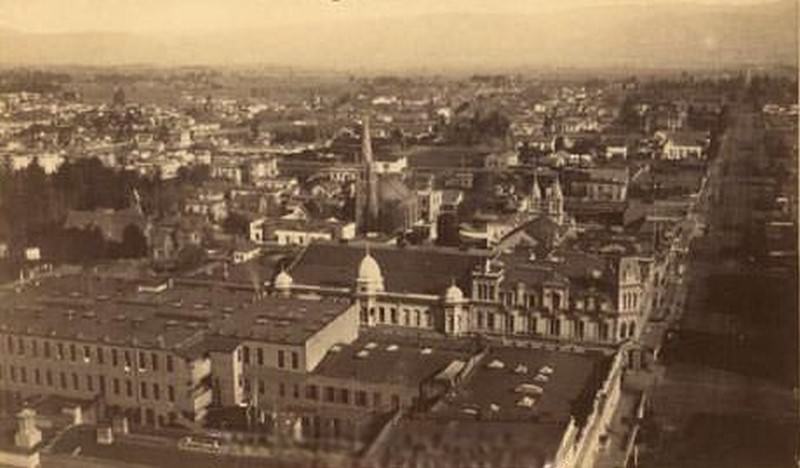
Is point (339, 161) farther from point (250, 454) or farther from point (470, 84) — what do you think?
point (250, 454)

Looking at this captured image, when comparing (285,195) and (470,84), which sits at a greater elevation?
(470,84)

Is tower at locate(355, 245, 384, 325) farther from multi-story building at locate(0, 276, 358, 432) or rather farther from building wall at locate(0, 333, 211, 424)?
building wall at locate(0, 333, 211, 424)

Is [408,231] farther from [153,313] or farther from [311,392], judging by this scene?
[153,313]

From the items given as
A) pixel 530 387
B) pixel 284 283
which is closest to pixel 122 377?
pixel 284 283

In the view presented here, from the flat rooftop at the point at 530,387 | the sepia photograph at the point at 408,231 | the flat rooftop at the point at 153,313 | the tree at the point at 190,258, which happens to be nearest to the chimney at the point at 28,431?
the sepia photograph at the point at 408,231

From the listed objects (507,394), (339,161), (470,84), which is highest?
(470,84)

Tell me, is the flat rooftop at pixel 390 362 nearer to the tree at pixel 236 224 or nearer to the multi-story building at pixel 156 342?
the multi-story building at pixel 156 342

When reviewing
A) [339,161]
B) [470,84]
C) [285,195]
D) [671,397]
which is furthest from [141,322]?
[671,397]

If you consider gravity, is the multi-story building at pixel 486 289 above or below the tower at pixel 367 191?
below
